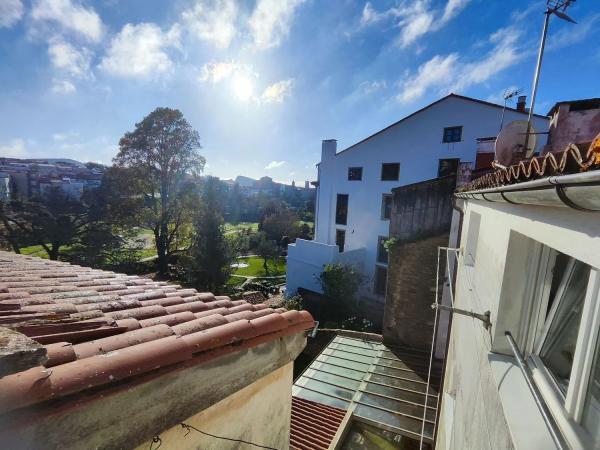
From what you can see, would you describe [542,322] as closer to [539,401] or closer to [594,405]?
[539,401]

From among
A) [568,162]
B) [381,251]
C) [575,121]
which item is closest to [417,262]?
[575,121]

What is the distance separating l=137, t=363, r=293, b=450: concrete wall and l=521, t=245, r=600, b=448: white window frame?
7.08 feet

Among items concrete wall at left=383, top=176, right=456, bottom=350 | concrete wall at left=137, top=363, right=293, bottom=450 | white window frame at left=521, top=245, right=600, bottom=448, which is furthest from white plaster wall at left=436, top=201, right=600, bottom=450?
concrete wall at left=383, top=176, right=456, bottom=350

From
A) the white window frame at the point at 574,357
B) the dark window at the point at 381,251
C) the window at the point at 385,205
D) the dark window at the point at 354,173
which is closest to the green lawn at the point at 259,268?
the dark window at the point at 381,251

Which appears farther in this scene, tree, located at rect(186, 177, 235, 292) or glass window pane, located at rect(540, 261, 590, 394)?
tree, located at rect(186, 177, 235, 292)

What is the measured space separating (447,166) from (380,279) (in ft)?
24.7

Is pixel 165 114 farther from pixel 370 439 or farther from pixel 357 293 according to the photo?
pixel 370 439

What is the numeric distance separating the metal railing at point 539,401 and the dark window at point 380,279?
52.0 ft

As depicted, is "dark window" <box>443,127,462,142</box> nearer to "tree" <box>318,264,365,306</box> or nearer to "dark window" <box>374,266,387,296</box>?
"dark window" <box>374,266,387,296</box>

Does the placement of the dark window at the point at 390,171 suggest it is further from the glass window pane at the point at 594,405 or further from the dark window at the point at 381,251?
the glass window pane at the point at 594,405

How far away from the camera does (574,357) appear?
4.44ft

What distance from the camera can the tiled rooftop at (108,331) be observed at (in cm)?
141

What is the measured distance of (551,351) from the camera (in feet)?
5.54

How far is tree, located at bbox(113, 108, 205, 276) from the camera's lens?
63.0 ft
